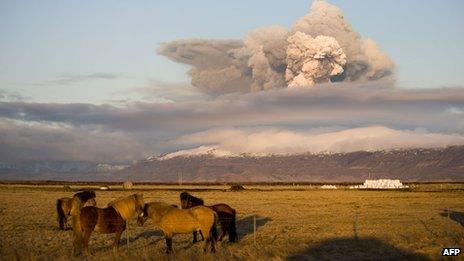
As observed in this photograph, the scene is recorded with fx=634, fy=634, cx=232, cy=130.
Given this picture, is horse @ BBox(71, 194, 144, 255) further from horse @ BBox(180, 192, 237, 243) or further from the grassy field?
horse @ BBox(180, 192, 237, 243)

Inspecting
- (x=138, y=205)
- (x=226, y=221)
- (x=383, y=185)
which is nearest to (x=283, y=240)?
(x=226, y=221)

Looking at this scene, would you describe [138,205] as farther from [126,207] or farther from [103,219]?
[103,219]

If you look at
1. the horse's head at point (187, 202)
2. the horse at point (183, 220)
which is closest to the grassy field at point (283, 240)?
the horse at point (183, 220)

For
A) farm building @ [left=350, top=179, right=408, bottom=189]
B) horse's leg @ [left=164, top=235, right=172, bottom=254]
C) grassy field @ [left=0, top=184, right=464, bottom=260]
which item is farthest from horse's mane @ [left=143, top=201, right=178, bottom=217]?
farm building @ [left=350, top=179, right=408, bottom=189]

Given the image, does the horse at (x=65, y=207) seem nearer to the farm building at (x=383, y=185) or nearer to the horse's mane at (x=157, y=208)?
the horse's mane at (x=157, y=208)

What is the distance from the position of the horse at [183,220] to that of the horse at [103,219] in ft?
2.53

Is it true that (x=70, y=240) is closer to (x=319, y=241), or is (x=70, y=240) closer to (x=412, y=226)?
(x=319, y=241)

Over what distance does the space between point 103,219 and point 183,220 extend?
314 centimetres

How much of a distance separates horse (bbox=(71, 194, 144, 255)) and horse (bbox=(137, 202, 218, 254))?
77cm

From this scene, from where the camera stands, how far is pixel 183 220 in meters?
24.6

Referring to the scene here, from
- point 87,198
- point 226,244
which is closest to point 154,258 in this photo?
point 226,244

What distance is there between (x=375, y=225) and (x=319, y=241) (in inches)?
388

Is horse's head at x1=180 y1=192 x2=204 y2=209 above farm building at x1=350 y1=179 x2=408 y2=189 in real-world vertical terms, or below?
above

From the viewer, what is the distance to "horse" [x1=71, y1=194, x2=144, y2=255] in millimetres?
24328
